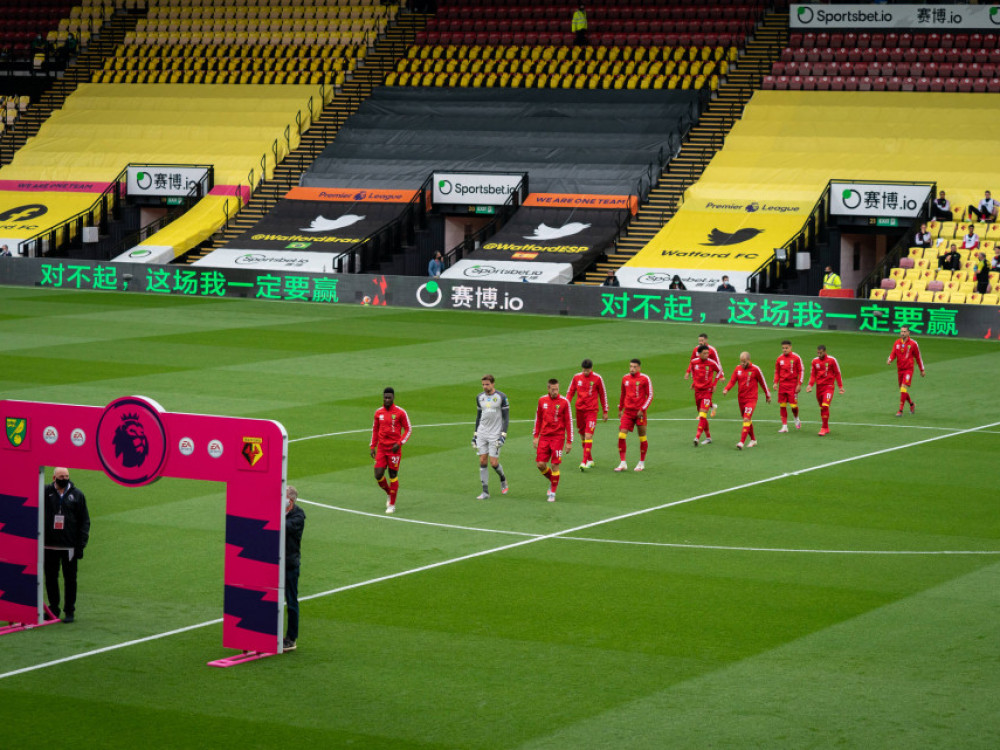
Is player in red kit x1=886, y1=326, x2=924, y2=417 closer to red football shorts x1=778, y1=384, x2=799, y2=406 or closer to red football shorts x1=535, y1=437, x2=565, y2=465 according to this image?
red football shorts x1=778, y1=384, x2=799, y2=406

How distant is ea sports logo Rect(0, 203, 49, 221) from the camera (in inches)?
2623

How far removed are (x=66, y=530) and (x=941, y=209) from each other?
140 ft

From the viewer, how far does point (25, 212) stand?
67188 millimetres

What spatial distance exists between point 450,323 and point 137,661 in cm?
3394

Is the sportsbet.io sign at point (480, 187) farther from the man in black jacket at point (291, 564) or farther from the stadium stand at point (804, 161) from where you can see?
the man in black jacket at point (291, 564)

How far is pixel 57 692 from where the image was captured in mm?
14211

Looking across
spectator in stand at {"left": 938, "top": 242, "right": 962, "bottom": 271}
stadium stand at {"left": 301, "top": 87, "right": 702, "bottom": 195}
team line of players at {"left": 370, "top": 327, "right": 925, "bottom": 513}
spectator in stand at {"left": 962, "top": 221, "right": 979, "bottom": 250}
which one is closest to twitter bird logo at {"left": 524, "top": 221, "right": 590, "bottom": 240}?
stadium stand at {"left": 301, "top": 87, "right": 702, "bottom": 195}

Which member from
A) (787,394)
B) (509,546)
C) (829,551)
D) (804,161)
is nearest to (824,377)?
(787,394)

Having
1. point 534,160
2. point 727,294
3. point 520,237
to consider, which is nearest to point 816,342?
point 727,294

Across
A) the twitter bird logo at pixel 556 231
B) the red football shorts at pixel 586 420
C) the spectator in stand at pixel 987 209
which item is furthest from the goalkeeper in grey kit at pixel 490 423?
the twitter bird logo at pixel 556 231

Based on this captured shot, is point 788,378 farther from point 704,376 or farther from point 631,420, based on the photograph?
point 631,420

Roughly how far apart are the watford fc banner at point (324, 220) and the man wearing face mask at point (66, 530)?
43.5m

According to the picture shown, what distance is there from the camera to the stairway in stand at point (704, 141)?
5822 cm

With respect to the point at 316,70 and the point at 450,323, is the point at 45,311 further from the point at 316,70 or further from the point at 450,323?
the point at 316,70
